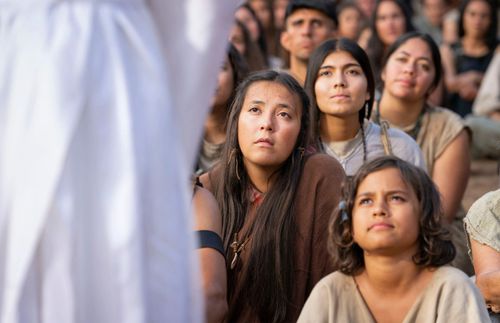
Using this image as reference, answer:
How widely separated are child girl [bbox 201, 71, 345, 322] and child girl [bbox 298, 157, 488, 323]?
0.55 metres

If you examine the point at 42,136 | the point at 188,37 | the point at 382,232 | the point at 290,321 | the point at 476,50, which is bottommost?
the point at 290,321

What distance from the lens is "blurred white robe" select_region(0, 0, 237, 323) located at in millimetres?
3027

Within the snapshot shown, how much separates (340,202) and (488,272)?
78cm

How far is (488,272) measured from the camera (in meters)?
4.62

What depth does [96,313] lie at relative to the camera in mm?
3062

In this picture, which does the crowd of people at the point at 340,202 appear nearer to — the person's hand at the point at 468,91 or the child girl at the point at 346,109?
the child girl at the point at 346,109

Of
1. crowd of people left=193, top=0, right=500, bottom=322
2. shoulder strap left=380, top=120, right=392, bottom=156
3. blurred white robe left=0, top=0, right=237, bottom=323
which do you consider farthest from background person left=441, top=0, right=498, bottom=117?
blurred white robe left=0, top=0, right=237, bottom=323

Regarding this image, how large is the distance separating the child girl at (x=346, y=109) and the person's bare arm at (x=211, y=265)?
1263mm

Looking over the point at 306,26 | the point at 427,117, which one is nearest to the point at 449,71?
the point at 306,26

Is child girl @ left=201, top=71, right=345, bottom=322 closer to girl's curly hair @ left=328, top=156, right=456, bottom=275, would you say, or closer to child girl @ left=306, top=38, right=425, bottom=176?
girl's curly hair @ left=328, top=156, right=456, bottom=275

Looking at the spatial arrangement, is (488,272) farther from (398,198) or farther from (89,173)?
(89,173)

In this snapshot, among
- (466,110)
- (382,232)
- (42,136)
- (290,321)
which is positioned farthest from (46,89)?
(466,110)

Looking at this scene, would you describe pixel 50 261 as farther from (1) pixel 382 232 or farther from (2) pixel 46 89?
(1) pixel 382 232

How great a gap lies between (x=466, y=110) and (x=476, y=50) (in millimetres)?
572
